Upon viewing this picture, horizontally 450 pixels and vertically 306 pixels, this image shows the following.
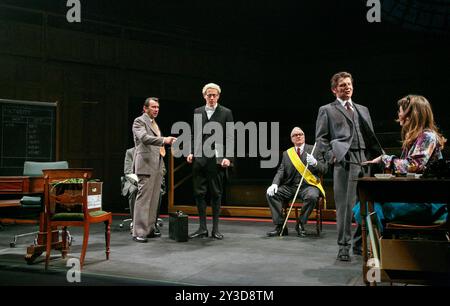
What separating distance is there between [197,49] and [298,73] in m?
2.34

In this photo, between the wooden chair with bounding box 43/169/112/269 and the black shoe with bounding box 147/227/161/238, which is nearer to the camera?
the wooden chair with bounding box 43/169/112/269

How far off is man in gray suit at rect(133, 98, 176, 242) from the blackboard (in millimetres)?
2783

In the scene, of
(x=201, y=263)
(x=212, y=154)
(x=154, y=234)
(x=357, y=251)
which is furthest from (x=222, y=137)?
(x=357, y=251)

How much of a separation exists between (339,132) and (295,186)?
5.18 ft

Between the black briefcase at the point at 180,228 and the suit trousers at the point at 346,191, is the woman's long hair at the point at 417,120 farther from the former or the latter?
the black briefcase at the point at 180,228

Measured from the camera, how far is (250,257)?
3.85 metres

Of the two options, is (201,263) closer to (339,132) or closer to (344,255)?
(344,255)

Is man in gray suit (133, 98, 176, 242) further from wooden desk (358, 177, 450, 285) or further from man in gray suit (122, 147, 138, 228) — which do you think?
wooden desk (358, 177, 450, 285)

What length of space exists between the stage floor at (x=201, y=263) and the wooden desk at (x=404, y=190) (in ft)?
2.48

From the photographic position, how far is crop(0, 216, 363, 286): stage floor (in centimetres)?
306

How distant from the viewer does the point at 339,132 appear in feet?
12.1

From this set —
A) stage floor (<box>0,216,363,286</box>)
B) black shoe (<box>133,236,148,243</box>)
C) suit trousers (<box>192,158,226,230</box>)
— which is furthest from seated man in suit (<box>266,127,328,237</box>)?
black shoe (<box>133,236,148,243</box>)
